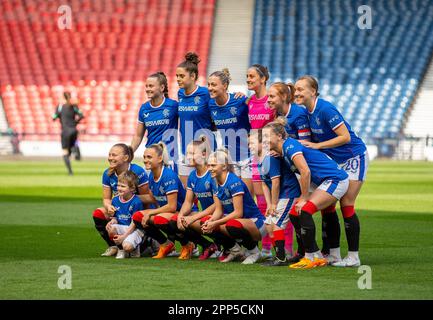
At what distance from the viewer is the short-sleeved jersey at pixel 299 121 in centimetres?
899

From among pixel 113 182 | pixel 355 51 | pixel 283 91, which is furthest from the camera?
pixel 355 51

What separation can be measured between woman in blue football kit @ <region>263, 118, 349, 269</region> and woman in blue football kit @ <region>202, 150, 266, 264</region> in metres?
0.54

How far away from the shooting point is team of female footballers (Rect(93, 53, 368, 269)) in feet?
28.4

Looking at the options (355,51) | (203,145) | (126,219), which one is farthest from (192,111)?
(355,51)

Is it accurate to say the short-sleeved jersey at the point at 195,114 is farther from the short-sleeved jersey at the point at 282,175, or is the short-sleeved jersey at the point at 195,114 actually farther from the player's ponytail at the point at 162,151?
the short-sleeved jersey at the point at 282,175

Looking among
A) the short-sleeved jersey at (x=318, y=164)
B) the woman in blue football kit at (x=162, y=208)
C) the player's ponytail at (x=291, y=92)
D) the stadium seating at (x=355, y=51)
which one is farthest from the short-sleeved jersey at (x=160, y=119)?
the stadium seating at (x=355, y=51)

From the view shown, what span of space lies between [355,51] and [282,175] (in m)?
31.8

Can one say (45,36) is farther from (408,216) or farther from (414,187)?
(408,216)

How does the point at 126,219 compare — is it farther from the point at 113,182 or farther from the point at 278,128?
the point at 278,128

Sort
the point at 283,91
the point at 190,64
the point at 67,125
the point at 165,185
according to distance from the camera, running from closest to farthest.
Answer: the point at 283,91 → the point at 165,185 → the point at 190,64 → the point at 67,125

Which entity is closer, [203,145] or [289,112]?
[289,112]

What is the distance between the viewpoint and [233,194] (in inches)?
355

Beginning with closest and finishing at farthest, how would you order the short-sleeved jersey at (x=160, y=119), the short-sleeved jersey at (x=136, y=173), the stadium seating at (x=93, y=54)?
the short-sleeved jersey at (x=136, y=173) < the short-sleeved jersey at (x=160, y=119) < the stadium seating at (x=93, y=54)

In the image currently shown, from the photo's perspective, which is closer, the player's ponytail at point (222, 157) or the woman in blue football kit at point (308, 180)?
the woman in blue football kit at point (308, 180)
